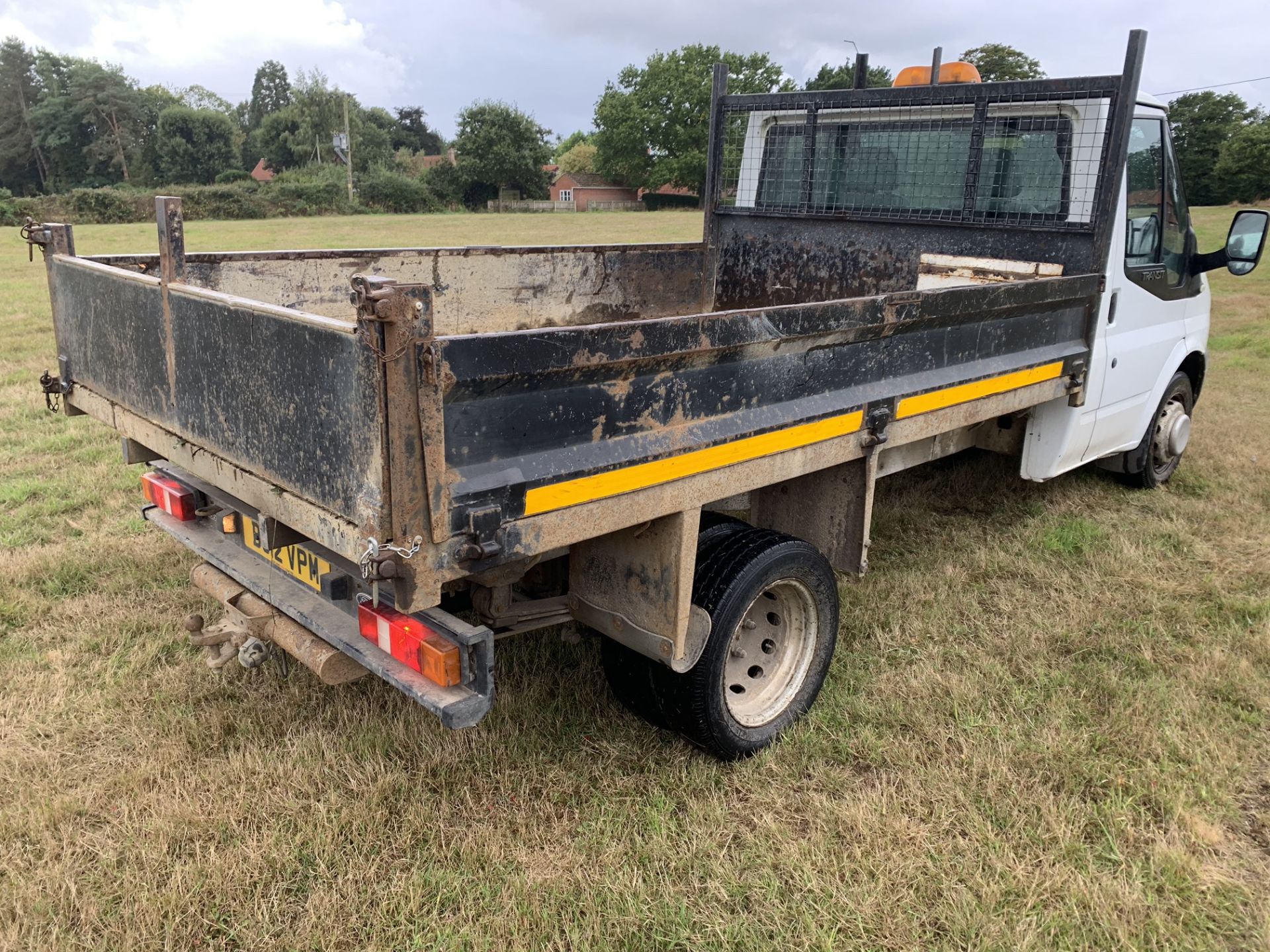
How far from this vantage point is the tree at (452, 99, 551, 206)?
57.8 meters

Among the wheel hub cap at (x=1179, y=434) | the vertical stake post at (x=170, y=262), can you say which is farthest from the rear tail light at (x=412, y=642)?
the wheel hub cap at (x=1179, y=434)

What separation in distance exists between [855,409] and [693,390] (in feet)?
2.50

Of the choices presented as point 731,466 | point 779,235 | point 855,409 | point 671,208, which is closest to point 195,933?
point 731,466

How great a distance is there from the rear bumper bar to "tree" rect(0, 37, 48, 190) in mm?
72752

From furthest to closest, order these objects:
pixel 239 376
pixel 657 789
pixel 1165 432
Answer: pixel 1165 432 < pixel 657 789 < pixel 239 376

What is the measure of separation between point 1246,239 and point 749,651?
332 centimetres

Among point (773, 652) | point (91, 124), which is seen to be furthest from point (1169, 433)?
point (91, 124)

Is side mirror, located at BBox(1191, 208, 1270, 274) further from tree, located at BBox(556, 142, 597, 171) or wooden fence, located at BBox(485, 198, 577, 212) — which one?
tree, located at BBox(556, 142, 597, 171)

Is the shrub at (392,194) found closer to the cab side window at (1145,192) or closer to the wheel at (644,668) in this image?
the cab side window at (1145,192)

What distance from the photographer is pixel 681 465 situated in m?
2.56

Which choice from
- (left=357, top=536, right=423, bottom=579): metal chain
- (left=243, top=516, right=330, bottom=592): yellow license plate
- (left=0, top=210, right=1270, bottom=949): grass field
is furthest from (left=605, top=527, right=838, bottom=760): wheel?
(left=357, top=536, right=423, bottom=579): metal chain

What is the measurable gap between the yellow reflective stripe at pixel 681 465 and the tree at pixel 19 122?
73.6m

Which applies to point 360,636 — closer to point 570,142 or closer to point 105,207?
point 105,207

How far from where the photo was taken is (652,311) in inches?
210
